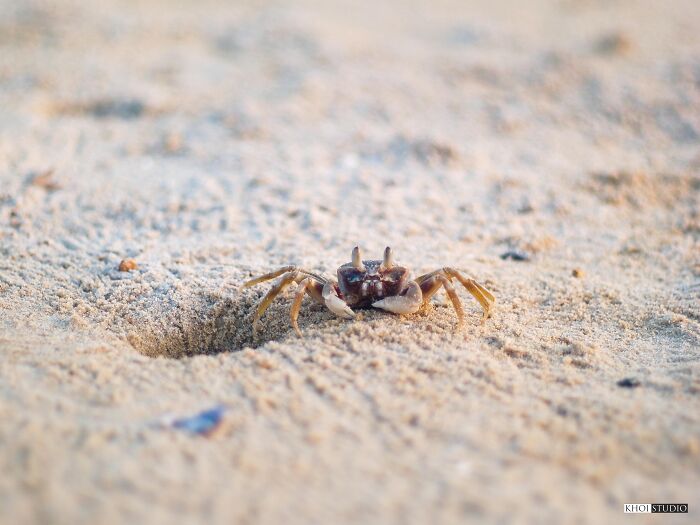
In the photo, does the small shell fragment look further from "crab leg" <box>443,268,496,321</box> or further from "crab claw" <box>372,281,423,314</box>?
"crab leg" <box>443,268,496,321</box>

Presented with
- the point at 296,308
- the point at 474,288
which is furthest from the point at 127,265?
the point at 474,288

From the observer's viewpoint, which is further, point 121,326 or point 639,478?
point 121,326

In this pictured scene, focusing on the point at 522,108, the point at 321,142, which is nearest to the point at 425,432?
the point at 321,142

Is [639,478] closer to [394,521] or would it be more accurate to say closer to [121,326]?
[394,521]

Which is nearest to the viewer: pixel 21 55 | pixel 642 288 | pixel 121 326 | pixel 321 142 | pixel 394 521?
pixel 394 521

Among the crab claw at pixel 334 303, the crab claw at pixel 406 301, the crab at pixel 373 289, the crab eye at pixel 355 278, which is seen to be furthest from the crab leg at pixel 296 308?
the crab claw at pixel 406 301

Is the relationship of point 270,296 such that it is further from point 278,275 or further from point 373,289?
point 373,289
